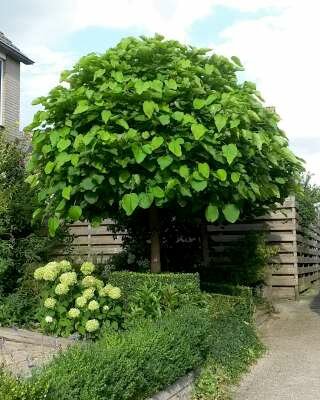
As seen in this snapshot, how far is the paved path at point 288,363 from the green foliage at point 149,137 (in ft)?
6.49

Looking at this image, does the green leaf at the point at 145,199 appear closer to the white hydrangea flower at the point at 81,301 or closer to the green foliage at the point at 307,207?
the white hydrangea flower at the point at 81,301

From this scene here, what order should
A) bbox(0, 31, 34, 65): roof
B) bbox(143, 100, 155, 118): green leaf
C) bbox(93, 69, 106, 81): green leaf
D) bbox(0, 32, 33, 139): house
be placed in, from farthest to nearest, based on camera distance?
1. bbox(0, 32, 33, 139): house
2. bbox(0, 31, 34, 65): roof
3. bbox(93, 69, 106, 81): green leaf
4. bbox(143, 100, 155, 118): green leaf

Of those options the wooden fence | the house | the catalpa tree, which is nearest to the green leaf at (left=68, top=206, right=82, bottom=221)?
the catalpa tree

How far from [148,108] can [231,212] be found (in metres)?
1.71

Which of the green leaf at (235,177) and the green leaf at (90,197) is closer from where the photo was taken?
the green leaf at (235,177)

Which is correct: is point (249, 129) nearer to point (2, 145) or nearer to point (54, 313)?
point (54, 313)

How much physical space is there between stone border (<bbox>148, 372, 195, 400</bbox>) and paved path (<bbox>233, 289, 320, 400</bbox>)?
0.51m

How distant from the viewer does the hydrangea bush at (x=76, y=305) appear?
725cm

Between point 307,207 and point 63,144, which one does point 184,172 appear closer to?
point 63,144

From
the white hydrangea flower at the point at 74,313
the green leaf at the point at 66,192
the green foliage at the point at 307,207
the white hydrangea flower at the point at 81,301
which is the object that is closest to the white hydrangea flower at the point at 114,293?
the white hydrangea flower at the point at 81,301

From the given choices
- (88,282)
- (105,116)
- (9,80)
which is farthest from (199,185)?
(9,80)

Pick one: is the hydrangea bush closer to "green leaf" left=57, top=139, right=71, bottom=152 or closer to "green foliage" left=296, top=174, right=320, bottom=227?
"green leaf" left=57, top=139, right=71, bottom=152

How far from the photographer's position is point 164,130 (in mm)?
7184

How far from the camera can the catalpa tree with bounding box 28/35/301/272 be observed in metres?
6.97
